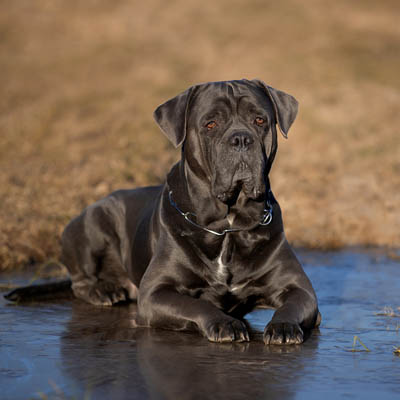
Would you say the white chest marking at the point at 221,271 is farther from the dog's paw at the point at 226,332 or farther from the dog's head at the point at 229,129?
the dog's paw at the point at 226,332

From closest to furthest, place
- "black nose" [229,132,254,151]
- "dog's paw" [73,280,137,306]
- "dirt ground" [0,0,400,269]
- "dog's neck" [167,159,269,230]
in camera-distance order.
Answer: "black nose" [229,132,254,151] < "dog's neck" [167,159,269,230] < "dog's paw" [73,280,137,306] < "dirt ground" [0,0,400,269]

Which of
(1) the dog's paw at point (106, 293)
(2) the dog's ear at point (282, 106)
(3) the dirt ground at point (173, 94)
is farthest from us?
(3) the dirt ground at point (173, 94)

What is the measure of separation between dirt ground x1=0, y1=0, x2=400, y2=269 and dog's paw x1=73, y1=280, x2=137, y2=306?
1.45 metres

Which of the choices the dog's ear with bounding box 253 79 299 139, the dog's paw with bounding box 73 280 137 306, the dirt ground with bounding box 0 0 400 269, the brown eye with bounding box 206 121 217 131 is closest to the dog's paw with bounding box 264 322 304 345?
the brown eye with bounding box 206 121 217 131

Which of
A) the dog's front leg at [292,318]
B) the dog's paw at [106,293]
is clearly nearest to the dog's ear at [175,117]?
the dog's front leg at [292,318]

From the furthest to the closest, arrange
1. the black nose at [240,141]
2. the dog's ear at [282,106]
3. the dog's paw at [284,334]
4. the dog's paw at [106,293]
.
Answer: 1. the dog's paw at [106,293]
2. the dog's ear at [282,106]
3. the black nose at [240,141]
4. the dog's paw at [284,334]

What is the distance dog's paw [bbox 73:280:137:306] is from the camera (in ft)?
19.4

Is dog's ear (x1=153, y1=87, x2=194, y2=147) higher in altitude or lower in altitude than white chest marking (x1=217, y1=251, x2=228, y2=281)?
higher

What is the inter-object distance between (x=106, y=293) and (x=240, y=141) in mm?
1927

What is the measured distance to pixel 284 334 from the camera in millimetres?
4242

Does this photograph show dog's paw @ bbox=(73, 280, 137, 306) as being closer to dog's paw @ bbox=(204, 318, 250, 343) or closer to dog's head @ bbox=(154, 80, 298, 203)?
dog's head @ bbox=(154, 80, 298, 203)

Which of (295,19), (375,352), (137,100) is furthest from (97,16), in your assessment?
(375,352)

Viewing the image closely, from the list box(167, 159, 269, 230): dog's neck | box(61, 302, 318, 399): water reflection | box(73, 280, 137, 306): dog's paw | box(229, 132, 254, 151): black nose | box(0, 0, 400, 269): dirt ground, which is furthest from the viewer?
box(0, 0, 400, 269): dirt ground

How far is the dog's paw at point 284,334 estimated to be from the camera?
13.9 feet
